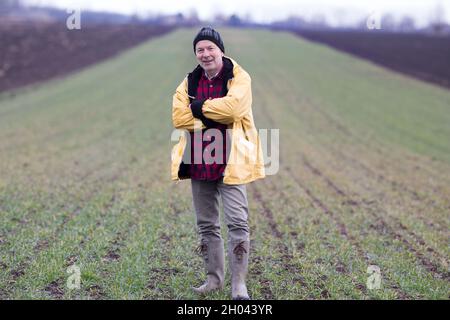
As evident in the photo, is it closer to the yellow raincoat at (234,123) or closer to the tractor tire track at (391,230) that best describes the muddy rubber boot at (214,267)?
the yellow raincoat at (234,123)

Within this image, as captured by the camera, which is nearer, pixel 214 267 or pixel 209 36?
pixel 209 36

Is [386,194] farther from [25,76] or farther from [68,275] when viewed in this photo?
[25,76]

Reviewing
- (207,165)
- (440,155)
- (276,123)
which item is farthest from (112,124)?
(207,165)

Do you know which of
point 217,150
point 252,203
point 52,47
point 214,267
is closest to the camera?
point 217,150

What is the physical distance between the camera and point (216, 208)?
16.3ft

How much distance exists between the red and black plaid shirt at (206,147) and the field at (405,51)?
26.9 meters

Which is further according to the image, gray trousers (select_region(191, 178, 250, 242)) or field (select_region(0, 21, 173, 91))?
field (select_region(0, 21, 173, 91))

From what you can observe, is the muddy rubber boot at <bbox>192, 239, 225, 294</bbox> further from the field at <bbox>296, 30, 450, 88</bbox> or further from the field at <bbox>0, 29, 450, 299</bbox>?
the field at <bbox>296, 30, 450, 88</bbox>

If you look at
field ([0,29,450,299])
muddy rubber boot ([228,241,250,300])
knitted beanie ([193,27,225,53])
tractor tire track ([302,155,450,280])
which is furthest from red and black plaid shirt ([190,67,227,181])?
tractor tire track ([302,155,450,280])

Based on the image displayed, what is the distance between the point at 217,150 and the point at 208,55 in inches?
32.1

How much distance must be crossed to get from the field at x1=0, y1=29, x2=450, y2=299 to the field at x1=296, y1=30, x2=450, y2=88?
11032 millimetres

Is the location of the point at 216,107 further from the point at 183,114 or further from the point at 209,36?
the point at 209,36

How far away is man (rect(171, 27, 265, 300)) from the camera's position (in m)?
4.65

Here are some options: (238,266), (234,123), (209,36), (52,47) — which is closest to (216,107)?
(234,123)
